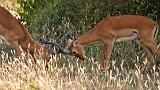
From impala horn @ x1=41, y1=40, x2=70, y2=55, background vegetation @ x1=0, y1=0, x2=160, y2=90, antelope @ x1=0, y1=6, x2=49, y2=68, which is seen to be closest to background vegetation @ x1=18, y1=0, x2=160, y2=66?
background vegetation @ x1=0, y1=0, x2=160, y2=90

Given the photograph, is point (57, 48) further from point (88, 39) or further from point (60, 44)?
point (88, 39)

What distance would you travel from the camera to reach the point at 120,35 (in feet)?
30.6

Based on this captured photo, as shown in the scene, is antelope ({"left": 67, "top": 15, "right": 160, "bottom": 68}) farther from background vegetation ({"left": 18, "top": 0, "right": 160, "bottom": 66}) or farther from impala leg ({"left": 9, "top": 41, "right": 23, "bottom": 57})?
impala leg ({"left": 9, "top": 41, "right": 23, "bottom": 57})

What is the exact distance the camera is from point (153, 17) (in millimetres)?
10836

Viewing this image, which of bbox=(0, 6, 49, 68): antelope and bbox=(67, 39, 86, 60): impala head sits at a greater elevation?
bbox=(0, 6, 49, 68): antelope

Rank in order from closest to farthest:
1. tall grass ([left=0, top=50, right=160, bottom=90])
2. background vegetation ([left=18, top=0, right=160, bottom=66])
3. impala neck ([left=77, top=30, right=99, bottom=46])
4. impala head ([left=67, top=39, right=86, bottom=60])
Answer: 1. tall grass ([left=0, top=50, right=160, bottom=90])
2. impala head ([left=67, top=39, right=86, bottom=60])
3. impala neck ([left=77, top=30, right=99, bottom=46])
4. background vegetation ([left=18, top=0, right=160, bottom=66])

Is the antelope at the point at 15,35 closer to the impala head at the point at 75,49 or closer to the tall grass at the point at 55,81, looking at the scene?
the impala head at the point at 75,49

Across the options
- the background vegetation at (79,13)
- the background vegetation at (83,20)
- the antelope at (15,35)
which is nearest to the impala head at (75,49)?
the background vegetation at (83,20)

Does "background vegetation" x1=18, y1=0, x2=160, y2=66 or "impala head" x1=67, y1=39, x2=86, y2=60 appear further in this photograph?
"background vegetation" x1=18, y1=0, x2=160, y2=66

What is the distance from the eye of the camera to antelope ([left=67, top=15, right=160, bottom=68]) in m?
9.09

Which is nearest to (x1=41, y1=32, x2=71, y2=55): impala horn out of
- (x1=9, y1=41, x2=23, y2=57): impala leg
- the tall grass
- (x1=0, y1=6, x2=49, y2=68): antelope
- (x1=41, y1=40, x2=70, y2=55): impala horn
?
(x1=41, y1=40, x2=70, y2=55): impala horn

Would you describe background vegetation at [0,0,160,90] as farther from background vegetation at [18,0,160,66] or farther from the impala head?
the impala head

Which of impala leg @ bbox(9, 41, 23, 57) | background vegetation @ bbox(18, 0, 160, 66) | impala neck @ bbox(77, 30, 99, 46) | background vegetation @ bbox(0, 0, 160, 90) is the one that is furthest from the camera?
background vegetation @ bbox(18, 0, 160, 66)

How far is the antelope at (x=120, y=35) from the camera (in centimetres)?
909
